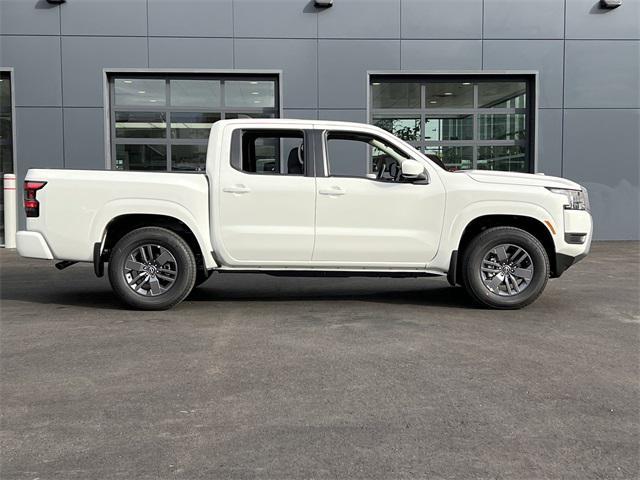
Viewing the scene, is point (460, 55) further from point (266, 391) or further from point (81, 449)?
point (81, 449)

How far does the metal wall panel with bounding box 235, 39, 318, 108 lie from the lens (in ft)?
46.0

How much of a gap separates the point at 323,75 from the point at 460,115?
326 centimetres

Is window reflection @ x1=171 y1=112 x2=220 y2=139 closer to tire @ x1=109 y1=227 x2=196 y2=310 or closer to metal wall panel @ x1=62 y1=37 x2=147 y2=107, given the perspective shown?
metal wall panel @ x1=62 y1=37 x2=147 y2=107

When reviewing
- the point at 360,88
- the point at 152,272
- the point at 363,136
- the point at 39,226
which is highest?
the point at 360,88

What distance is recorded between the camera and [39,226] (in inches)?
262

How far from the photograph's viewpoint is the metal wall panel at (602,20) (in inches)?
555

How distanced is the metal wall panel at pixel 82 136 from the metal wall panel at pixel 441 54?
22.5ft

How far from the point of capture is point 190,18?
13.9 metres

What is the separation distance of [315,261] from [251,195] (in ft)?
3.18

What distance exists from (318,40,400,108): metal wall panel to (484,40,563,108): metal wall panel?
223cm

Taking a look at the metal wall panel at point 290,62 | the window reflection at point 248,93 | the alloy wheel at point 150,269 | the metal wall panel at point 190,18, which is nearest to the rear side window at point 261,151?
the alloy wheel at point 150,269

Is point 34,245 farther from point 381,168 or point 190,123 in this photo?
point 190,123

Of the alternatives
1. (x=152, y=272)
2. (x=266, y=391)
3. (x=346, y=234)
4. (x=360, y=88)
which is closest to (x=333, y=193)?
(x=346, y=234)

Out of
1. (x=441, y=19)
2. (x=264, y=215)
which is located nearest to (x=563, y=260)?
(x=264, y=215)
